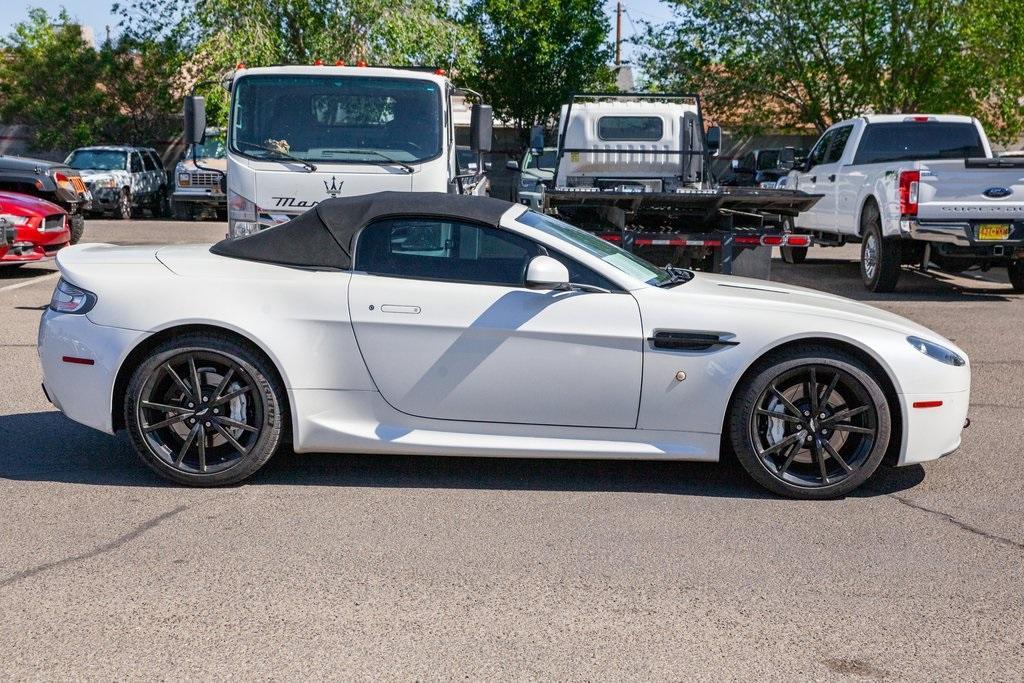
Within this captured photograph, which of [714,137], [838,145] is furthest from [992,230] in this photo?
[838,145]

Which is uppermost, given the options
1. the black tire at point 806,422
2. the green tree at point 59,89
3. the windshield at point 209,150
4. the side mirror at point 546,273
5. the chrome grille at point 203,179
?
the green tree at point 59,89

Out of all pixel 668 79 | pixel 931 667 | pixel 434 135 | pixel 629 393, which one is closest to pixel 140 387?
pixel 629 393

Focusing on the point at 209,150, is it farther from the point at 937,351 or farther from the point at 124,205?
the point at 937,351

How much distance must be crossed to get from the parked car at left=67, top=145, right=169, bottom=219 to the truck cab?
1618 centimetres

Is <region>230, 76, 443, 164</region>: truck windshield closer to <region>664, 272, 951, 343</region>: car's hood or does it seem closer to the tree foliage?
<region>664, 272, 951, 343</region>: car's hood

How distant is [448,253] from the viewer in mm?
5625

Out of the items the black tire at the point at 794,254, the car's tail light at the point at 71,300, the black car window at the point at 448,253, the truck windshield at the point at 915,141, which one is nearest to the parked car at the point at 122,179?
the black tire at the point at 794,254

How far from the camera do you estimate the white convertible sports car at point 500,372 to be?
546 centimetres

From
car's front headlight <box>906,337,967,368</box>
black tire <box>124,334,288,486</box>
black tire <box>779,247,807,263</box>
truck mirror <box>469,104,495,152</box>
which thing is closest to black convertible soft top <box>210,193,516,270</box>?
black tire <box>124,334,288,486</box>

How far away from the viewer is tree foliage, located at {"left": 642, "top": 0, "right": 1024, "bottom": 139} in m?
27.0

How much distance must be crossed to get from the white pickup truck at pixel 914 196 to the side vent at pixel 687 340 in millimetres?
8469

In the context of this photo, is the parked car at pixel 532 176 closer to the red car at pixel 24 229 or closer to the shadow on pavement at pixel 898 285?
the shadow on pavement at pixel 898 285

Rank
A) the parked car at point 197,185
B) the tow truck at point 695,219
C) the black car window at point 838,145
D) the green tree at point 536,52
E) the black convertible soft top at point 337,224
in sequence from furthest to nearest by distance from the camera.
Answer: the green tree at point 536,52 → the parked car at point 197,185 → the black car window at point 838,145 → the tow truck at point 695,219 → the black convertible soft top at point 337,224

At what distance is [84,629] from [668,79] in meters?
30.1
